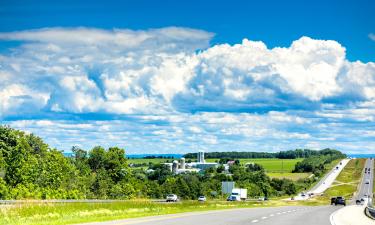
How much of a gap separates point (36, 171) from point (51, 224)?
73.0m

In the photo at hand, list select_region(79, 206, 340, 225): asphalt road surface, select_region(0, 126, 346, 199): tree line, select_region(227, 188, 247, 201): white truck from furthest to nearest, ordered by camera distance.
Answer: select_region(227, 188, 247, 201): white truck, select_region(0, 126, 346, 199): tree line, select_region(79, 206, 340, 225): asphalt road surface

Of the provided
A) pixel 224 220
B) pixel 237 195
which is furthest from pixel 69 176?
pixel 224 220

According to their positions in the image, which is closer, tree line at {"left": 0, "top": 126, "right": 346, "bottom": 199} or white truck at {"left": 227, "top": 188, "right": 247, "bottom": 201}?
tree line at {"left": 0, "top": 126, "right": 346, "bottom": 199}

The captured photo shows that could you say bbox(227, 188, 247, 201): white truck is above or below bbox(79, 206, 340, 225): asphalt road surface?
below

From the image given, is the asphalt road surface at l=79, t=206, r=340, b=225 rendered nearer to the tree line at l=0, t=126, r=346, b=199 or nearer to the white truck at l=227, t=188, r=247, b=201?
the tree line at l=0, t=126, r=346, b=199

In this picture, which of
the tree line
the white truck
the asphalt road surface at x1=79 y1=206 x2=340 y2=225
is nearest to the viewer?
the asphalt road surface at x1=79 y1=206 x2=340 y2=225

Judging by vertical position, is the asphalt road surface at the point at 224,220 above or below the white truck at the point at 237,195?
above

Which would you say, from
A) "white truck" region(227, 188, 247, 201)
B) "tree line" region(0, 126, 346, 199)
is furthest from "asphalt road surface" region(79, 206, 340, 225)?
"white truck" region(227, 188, 247, 201)

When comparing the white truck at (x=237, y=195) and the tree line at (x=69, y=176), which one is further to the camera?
the white truck at (x=237, y=195)

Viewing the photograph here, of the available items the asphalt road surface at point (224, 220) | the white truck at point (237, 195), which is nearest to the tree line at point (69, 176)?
the white truck at point (237, 195)

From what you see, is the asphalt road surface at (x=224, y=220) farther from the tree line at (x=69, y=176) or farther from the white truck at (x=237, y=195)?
the white truck at (x=237, y=195)

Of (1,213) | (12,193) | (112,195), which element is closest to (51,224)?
(1,213)

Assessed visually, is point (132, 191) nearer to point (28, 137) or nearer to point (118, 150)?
point (118, 150)

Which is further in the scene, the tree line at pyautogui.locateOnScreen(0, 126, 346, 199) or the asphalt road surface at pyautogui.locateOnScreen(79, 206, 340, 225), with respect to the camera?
the tree line at pyautogui.locateOnScreen(0, 126, 346, 199)
